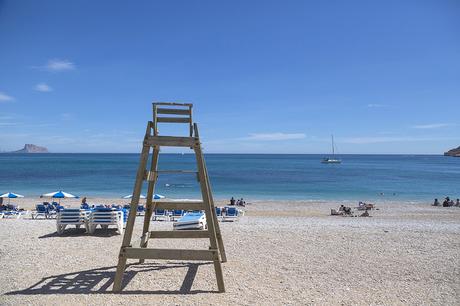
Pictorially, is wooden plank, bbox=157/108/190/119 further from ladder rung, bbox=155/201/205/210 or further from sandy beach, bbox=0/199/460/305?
sandy beach, bbox=0/199/460/305

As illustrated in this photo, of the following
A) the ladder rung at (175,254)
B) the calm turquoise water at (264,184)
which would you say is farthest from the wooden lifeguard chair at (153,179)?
the calm turquoise water at (264,184)

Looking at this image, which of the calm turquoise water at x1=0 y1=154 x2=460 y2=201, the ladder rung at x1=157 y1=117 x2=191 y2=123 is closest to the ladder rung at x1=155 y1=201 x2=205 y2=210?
the ladder rung at x1=157 y1=117 x2=191 y2=123

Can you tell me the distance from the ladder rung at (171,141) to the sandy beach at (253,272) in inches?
93.1

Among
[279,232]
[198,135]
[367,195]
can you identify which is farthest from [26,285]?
[367,195]

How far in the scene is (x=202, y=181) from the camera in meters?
6.30

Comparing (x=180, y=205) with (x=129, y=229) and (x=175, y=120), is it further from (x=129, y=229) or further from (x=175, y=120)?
(x=175, y=120)

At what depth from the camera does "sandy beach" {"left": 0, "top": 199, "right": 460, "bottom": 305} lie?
5762 mm

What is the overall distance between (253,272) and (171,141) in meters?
2.99

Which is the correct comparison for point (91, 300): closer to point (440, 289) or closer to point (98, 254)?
point (98, 254)

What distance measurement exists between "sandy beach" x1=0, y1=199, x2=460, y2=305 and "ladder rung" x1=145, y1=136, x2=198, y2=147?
236cm

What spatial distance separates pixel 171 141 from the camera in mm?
6297

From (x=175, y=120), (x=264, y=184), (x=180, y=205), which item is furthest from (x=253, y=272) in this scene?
(x=264, y=184)

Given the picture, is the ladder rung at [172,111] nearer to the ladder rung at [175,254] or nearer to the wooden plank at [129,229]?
the wooden plank at [129,229]

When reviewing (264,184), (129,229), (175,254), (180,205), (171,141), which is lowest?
(264,184)
